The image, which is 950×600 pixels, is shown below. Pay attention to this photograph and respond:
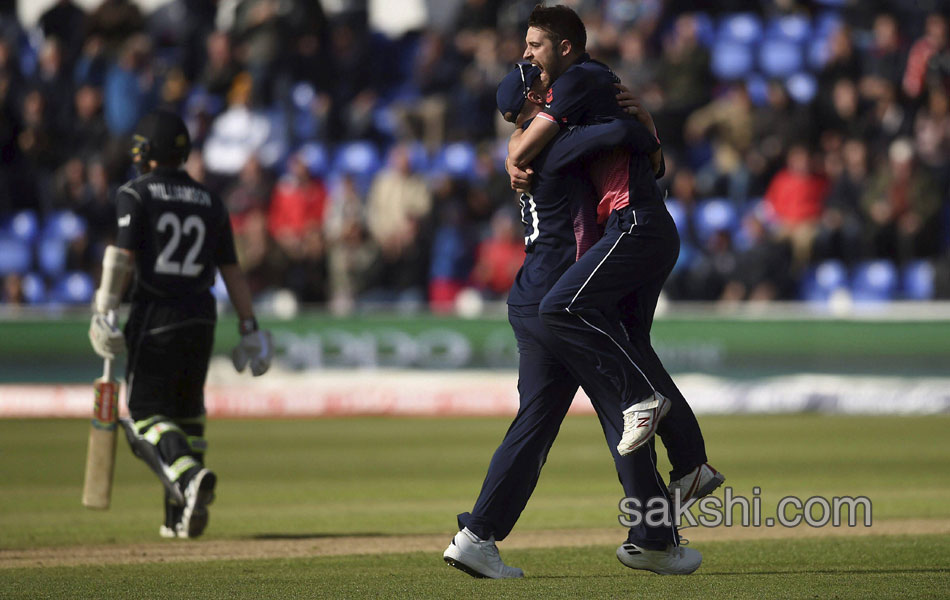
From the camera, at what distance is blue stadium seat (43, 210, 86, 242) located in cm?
1869

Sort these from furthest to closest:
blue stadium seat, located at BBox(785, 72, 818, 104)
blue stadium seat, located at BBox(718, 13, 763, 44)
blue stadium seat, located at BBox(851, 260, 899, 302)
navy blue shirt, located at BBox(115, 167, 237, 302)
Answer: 1. blue stadium seat, located at BBox(718, 13, 763, 44)
2. blue stadium seat, located at BBox(785, 72, 818, 104)
3. blue stadium seat, located at BBox(851, 260, 899, 302)
4. navy blue shirt, located at BBox(115, 167, 237, 302)

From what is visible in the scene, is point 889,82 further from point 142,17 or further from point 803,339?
point 142,17

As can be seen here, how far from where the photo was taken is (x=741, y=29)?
2066 cm

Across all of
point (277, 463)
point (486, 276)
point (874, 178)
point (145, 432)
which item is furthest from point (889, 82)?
point (145, 432)

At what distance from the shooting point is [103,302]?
7762 mm

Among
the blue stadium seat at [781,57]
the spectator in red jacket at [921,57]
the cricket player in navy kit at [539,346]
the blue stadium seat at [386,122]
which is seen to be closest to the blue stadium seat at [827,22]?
the blue stadium seat at [781,57]

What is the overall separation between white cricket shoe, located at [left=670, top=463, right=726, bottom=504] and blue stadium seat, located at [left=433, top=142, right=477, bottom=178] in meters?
13.6

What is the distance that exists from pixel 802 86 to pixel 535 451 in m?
14.8

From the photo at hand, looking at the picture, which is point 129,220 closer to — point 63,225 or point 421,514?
point 421,514

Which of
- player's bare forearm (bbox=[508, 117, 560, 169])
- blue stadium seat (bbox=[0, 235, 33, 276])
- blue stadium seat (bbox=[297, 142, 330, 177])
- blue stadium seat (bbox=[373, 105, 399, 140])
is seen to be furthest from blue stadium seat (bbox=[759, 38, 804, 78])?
player's bare forearm (bbox=[508, 117, 560, 169])

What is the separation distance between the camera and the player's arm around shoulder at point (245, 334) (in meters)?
8.30

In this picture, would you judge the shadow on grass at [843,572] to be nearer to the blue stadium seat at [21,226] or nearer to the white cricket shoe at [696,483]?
the white cricket shoe at [696,483]

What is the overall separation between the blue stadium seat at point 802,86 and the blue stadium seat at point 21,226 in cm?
1009

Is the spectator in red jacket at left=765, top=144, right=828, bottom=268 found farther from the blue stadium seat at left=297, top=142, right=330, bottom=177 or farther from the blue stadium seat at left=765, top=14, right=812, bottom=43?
the blue stadium seat at left=297, top=142, right=330, bottom=177
